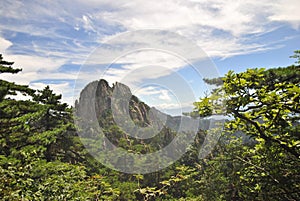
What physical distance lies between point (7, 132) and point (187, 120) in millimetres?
6340

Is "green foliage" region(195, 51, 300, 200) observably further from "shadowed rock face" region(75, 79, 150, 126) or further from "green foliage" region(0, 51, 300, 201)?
"shadowed rock face" region(75, 79, 150, 126)

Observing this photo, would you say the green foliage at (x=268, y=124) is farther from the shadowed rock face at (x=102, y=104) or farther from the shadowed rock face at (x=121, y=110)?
the shadowed rock face at (x=102, y=104)

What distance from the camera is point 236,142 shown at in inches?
376

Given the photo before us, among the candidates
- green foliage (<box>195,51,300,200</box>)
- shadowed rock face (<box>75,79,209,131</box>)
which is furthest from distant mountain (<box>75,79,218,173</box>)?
green foliage (<box>195,51,300,200</box>)

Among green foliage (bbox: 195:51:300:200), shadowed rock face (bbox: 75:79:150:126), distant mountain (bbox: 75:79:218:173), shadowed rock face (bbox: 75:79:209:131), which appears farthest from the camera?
shadowed rock face (bbox: 75:79:150:126)

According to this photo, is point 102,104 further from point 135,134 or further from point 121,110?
point 121,110

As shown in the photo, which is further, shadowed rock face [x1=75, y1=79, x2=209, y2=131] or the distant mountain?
the distant mountain

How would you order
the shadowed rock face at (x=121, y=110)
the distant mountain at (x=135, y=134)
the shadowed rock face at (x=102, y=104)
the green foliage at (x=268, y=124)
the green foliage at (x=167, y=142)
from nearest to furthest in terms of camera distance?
the green foliage at (x=268, y=124)
the green foliage at (x=167, y=142)
the shadowed rock face at (x=121, y=110)
the distant mountain at (x=135, y=134)
the shadowed rock face at (x=102, y=104)

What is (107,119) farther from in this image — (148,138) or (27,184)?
(27,184)

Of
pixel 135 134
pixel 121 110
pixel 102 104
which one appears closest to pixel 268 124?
pixel 121 110

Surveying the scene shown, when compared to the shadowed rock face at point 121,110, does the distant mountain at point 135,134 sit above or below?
below

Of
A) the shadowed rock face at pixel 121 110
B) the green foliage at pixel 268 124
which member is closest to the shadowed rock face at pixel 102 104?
the shadowed rock face at pixel 121 110

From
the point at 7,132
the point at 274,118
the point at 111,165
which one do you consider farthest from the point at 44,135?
the point at 274,118

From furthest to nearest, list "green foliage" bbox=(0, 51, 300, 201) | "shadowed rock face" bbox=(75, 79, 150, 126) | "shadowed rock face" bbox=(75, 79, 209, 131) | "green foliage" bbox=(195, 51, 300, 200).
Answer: "shadowed rock face" bbox=(75, 79, 150, 126)
"shadowed rock face" bbox=(75, 79, 209, 131)
"green foliage" bbox=(0, 51, 300, 201)
"green foliage" bbox=(195, 51, 300, 200)
